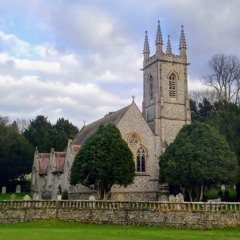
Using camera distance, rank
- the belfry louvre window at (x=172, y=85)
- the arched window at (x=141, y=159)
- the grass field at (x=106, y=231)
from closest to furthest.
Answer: the grass field at (x=106, y=231), the arched window at (x=141, y=159), the belfry louvre window at (x=172, y=85)

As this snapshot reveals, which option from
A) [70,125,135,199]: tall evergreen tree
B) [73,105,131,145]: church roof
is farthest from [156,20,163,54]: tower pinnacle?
[70,125,135,199]: tall evergreen tree

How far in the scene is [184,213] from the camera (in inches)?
949

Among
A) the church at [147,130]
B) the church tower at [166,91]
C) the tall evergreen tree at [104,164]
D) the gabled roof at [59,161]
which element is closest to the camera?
the tall evergreen tree at [104,164]

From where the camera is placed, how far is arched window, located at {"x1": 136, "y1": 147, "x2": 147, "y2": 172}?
155 ft

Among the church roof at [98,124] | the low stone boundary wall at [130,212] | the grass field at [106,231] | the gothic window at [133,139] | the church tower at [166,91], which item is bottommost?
the grass field at [106,231]

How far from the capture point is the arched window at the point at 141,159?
47.3 m

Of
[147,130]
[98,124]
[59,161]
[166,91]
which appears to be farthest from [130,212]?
[166,91]

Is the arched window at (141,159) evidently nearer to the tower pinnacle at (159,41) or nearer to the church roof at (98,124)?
the church roof at (98,124)

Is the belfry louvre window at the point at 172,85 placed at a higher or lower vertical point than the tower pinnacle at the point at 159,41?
lower

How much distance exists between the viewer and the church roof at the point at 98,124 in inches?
1896

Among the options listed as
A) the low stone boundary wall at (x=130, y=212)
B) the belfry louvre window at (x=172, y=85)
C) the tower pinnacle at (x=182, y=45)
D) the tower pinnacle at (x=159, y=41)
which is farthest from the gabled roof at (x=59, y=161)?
the low stone boundary wall at (x=130, y=212)

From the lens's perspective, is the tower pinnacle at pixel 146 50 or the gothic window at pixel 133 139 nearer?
the gothic window at pixel 133 139

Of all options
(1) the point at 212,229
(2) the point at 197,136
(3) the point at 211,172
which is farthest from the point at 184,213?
(2) the point at 197,136

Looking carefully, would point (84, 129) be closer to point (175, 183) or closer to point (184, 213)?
point (175, 183)
